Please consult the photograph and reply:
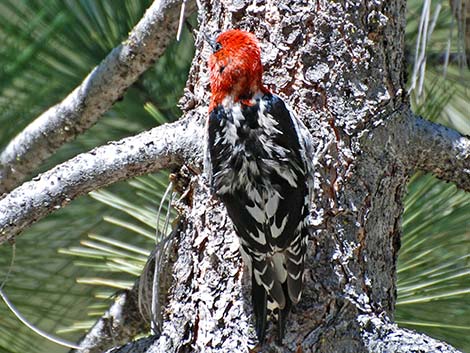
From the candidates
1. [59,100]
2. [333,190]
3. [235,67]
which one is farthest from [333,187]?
[59,100]

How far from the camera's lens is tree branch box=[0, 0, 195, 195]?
2404 millimetres

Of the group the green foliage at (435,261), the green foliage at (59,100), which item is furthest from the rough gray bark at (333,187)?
the green foliage at (59,100)

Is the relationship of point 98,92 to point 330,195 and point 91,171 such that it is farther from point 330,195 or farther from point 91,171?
point 330,195

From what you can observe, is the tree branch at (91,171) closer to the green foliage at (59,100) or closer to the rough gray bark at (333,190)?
the rough gray bark at (333,190)

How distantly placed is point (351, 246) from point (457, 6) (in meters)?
0.61

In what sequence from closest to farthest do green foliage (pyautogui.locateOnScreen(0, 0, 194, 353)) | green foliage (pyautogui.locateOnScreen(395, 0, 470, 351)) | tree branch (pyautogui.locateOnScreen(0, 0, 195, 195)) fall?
tree branch (pyautogui.locateOnScreen(0, 0, 195, 195)) < green foliage (pyautogui.locateOnScreen(395, 0, 470, 351)) < green foliage (pyautogui.locateOnScreen(0, 0, 194, 353))

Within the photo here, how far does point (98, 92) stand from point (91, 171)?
523 mm

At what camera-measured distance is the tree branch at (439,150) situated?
81.6 inches

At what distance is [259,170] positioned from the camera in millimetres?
2037

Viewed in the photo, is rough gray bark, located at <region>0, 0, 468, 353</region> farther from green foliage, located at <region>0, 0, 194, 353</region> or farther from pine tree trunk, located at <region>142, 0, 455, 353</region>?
green foliage, located at <region>0, 0, 194, 353</region>

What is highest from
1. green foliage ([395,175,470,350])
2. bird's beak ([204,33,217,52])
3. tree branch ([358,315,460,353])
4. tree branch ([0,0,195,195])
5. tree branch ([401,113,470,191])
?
tree branch ([0,0,195,195])

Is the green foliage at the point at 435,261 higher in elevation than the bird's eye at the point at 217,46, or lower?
lower

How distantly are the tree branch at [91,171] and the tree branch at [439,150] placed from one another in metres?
0.51

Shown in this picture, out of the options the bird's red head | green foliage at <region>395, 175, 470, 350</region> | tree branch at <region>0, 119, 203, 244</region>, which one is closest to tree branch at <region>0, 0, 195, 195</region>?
the bird's red head
